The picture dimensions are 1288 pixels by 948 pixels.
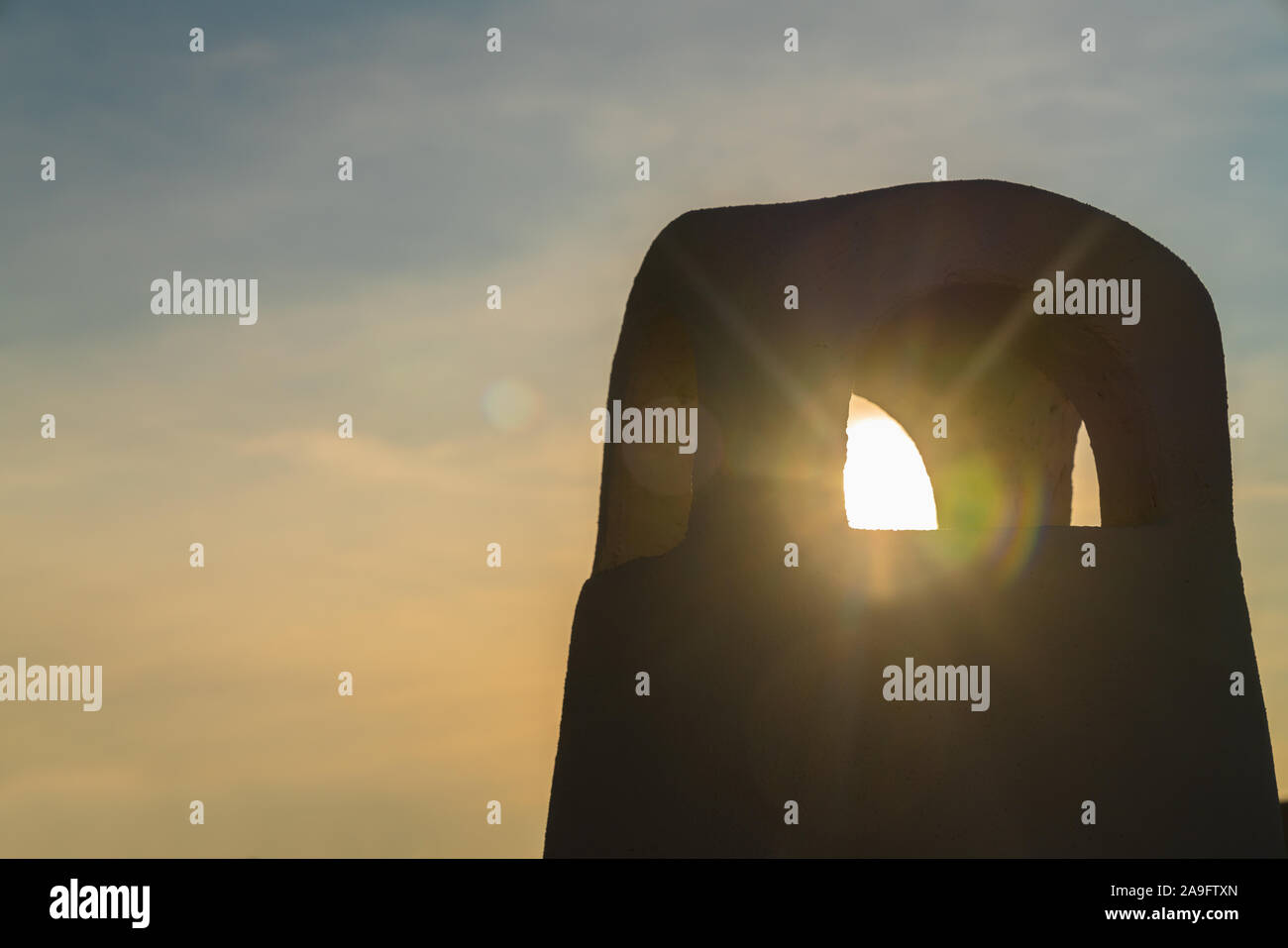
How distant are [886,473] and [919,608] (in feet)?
18.9

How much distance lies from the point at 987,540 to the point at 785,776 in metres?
2.05

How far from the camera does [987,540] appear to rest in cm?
873

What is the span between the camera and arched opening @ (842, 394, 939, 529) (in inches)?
530

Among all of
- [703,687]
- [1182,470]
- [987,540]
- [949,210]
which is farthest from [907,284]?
[703,687]

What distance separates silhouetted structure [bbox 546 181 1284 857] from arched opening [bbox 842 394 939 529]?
11.2 ft

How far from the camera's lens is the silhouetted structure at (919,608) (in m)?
8.44

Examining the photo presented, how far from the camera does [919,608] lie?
28.0 feet

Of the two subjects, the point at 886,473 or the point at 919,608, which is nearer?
the point at 919,608

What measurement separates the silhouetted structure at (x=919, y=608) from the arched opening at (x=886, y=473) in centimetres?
340

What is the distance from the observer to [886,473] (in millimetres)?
14180

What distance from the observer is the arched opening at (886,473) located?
1346 cm

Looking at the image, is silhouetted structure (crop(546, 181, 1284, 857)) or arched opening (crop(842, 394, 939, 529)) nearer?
silhouetted structure (crop(546, 181, 1284, 857))

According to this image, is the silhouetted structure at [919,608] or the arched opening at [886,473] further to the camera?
the arched opening at [886,473]

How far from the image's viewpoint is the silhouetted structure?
8438 mm
